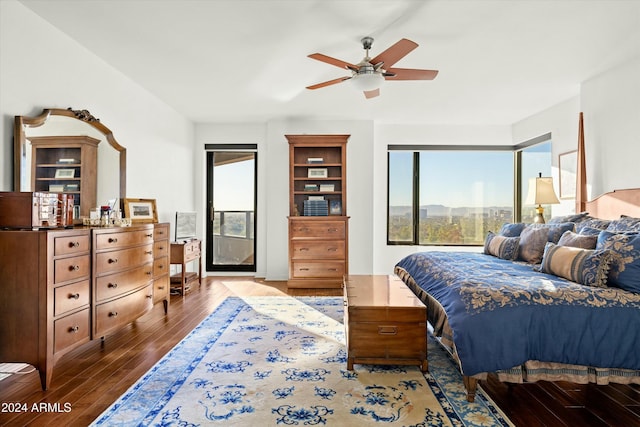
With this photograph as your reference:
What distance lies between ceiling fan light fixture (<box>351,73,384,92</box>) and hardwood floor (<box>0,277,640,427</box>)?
2.41 meters

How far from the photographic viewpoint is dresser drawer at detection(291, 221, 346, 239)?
5.52 metres

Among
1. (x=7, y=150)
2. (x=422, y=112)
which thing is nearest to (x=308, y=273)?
(x=422, y=112)

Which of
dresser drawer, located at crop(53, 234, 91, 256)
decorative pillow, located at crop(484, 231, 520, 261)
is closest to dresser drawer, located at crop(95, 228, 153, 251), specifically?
dresser drawer, located at crop(53, 234, 91, 256)

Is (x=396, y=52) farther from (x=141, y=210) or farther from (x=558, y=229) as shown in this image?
(x=141, y=210)

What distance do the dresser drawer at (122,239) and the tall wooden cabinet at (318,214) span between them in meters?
2.35

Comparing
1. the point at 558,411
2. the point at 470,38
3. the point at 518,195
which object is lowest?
the point at 558,411

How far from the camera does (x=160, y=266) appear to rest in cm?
402

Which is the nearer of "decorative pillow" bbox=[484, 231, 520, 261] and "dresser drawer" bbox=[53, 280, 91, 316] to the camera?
"dresser drawer" bbox=[53, 280, 91, 316]

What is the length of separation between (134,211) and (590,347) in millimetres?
4233

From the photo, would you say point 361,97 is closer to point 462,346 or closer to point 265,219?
point 265,219

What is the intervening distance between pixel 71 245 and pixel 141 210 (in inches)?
74.5

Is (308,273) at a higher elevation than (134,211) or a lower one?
lower

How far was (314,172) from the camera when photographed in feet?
19.3

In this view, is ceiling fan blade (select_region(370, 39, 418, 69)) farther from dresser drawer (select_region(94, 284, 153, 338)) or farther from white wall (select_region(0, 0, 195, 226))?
dresser drawer (select_region(94, 284, 153, 338))
